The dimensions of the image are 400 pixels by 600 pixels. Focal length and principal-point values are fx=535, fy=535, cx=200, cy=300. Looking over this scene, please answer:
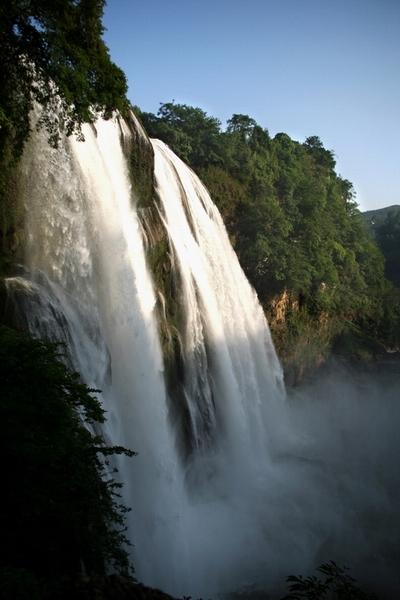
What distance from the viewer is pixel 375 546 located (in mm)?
13711

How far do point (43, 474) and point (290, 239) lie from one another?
86.9ft

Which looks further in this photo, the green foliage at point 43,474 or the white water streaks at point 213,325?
the white water streaks at point 213,325

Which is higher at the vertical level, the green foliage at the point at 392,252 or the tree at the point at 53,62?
the green foliage at the point at 392,252

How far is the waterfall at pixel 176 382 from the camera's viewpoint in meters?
10.5

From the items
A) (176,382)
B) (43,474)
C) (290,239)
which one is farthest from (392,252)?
(43,474)

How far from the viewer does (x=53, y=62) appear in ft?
29.5

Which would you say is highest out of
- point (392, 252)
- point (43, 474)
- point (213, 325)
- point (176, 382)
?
point (392, 252)

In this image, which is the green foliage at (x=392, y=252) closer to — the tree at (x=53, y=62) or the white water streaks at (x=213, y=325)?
the white water streaks at (x=213, y=325)

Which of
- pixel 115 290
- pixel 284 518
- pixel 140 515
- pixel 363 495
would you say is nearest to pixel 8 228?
pixel 115 290

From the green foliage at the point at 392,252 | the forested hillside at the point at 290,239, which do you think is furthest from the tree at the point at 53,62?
the green foliage at the point at 392,252

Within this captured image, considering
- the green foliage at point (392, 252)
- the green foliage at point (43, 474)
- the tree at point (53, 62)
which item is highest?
the green foliage at point (392, 252)

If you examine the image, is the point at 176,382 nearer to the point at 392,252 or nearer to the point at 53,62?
the point at 53,62

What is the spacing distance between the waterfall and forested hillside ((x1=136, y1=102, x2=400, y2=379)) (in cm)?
663

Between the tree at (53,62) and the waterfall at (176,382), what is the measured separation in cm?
133
